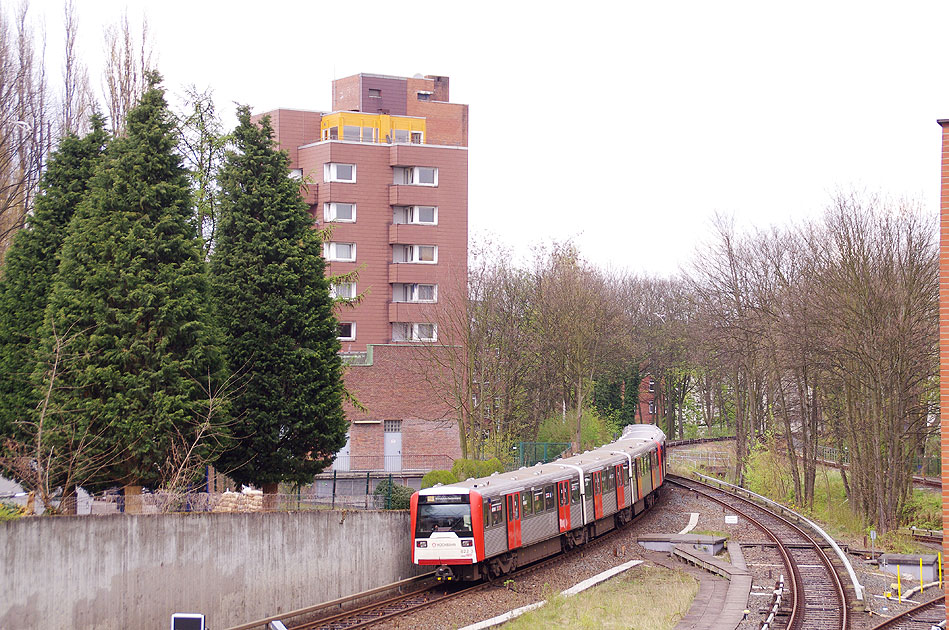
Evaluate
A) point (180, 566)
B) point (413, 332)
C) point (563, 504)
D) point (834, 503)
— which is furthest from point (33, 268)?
point (834, 503)

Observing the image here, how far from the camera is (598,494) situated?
2939 centimetres

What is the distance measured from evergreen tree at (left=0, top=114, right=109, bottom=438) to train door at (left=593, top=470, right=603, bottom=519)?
16.2 metres

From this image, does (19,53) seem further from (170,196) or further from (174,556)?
(174,556)

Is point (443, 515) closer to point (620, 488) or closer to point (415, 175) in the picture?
point (620, 488)

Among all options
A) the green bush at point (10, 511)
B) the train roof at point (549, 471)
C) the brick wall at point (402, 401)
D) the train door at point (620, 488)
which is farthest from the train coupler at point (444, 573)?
the brick wall at point (402, 401)

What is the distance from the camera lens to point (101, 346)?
20688mm

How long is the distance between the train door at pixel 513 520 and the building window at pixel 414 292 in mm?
26724

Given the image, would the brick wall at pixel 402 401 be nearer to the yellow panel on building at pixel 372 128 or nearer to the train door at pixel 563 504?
the yellow panel on building at pixel 372 128

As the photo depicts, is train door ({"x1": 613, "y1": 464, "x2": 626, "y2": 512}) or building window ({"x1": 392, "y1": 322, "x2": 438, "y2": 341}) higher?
building window ({"x1": 392, "y1": 322, "x2": 438, "y2": 341})

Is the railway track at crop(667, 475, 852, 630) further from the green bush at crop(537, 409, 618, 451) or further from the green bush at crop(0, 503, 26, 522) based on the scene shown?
the green bush at crop(0, 503, 26, 522)

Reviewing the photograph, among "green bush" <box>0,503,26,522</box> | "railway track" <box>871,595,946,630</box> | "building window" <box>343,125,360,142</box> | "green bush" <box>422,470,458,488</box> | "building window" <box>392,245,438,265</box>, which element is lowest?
"railway track" <box>871,595,946,630</box>

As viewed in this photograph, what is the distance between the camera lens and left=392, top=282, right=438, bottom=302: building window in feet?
165

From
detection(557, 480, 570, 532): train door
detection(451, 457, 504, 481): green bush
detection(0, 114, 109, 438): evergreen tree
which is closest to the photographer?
detection(0, 114, 109, 438): evergreen tree

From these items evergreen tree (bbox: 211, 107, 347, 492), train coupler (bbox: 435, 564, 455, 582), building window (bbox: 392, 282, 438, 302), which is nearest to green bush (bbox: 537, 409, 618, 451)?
building window (bbox: 392, 282, 438, 302)
